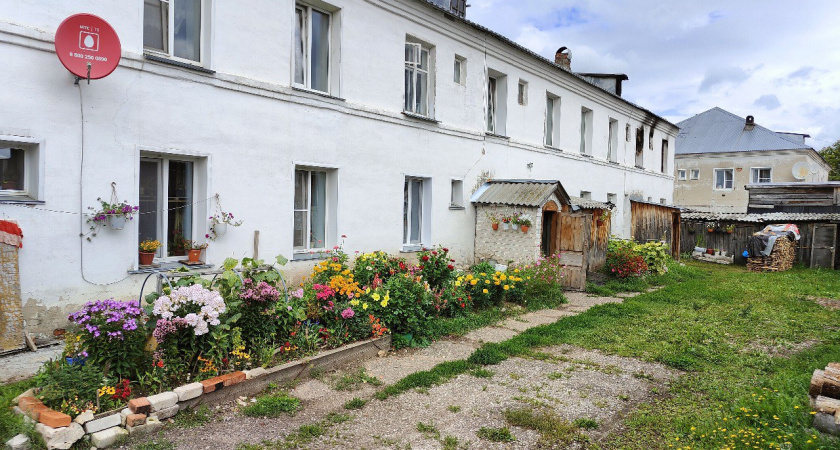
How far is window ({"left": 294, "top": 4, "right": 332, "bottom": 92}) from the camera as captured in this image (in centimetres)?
866

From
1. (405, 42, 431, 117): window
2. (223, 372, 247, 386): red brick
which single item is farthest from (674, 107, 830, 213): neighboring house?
(223, 372, 247, 386): red brick

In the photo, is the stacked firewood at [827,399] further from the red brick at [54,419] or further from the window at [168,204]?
the window at [168,204]

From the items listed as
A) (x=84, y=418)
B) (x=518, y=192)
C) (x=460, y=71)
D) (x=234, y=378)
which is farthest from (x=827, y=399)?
(x=460, y=71)

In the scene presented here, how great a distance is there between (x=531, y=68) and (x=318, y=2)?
755cm

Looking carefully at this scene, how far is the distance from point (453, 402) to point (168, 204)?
498cm

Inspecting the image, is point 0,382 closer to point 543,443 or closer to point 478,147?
point 543,443

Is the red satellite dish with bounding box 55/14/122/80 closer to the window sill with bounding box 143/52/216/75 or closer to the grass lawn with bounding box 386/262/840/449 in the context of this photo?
the window sill with bounding box 143/52/216/75

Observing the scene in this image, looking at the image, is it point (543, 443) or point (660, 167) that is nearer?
point (543, 443)

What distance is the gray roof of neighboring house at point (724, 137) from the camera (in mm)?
31797

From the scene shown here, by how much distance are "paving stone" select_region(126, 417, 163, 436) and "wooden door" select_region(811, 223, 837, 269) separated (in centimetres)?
2217

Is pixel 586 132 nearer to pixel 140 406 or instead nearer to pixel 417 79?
pixel 417 79

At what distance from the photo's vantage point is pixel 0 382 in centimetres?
473

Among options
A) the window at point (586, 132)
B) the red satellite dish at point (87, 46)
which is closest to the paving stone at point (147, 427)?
the red satellite dish at point (87, 46)

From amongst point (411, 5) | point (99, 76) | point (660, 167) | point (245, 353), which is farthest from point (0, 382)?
point (660, 167)
